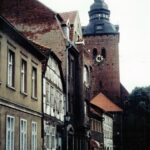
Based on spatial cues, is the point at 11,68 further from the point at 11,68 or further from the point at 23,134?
the point at 23,134

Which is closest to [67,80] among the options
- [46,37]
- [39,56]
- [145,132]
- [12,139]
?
[46,37]

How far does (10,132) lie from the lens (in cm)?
2208

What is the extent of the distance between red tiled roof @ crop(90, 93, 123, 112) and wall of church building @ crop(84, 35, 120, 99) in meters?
1.36

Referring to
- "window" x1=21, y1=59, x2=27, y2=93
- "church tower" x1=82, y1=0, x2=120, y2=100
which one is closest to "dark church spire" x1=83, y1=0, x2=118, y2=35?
"church tower" x1=82, y1=0, x2=120, y2=100

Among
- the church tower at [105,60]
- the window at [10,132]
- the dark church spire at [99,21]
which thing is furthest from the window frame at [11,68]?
the dark church spire at [99,21]

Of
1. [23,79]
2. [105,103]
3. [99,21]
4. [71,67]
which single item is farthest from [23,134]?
[99,21]

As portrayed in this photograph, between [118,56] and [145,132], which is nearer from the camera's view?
[145,132]

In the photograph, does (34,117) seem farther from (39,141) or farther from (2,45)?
(2,45)

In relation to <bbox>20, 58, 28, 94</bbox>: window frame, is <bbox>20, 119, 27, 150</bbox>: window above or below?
below

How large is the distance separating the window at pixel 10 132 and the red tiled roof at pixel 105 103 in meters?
55.9

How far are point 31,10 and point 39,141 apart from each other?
39.6 feet

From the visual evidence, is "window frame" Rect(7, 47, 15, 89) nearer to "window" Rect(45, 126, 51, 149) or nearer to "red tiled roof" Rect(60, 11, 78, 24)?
"window" Rect(45, 126, 51, 149)

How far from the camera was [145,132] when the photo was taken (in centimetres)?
7338

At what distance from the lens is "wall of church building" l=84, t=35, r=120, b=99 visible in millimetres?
80438
